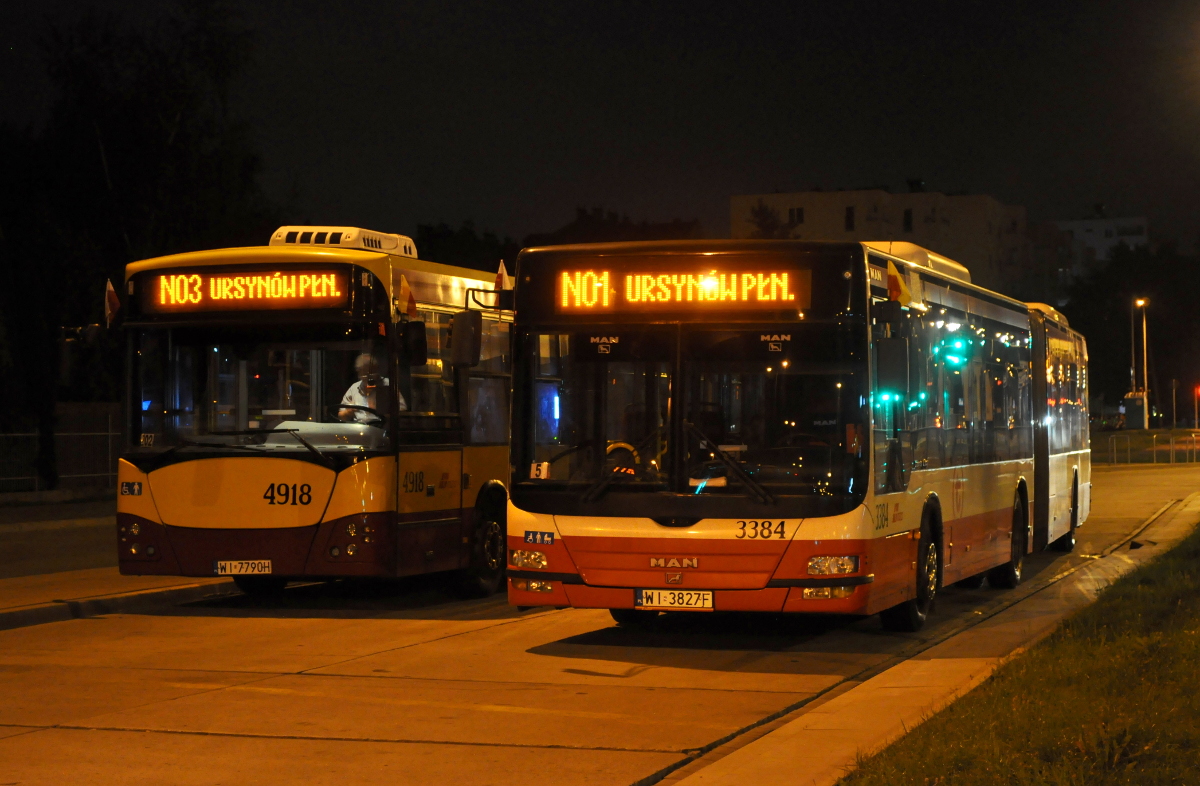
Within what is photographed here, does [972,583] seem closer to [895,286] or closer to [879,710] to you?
[895,286]

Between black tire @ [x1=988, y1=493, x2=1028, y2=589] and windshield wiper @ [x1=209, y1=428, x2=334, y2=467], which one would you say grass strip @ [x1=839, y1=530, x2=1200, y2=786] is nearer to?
black tire @ [x1=988, y1=493, x2=1028, y2=589]

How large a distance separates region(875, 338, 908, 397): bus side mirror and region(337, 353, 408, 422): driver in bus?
4.46 meters

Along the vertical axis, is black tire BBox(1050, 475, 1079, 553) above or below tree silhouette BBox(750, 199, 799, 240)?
below

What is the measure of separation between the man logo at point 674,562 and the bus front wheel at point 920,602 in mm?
2258

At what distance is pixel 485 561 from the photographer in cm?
1580

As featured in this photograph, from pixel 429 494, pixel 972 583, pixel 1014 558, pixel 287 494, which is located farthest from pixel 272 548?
pixel 1014 558

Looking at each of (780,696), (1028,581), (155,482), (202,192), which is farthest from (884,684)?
(202,192)

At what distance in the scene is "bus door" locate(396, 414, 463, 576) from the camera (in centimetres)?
1420

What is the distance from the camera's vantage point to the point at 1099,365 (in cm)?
11088

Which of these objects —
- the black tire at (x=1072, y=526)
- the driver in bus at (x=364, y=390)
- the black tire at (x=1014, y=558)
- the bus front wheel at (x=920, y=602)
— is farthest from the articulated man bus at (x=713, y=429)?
the black tire at (x=1072, y=526)

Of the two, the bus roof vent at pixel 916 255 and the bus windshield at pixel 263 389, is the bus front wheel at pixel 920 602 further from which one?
the bus windshield at pixel 263 389

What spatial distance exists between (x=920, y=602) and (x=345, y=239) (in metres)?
6.28

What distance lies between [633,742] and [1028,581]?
34.5 feet

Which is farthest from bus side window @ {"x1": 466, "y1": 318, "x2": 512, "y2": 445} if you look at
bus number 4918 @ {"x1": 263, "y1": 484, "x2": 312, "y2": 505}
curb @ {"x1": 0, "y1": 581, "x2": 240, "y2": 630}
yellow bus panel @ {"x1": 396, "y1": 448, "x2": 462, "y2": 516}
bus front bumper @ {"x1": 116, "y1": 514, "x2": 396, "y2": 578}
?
curb @ {"x1": 0, "y1": 581, "x2": 240, "y2": 630}
